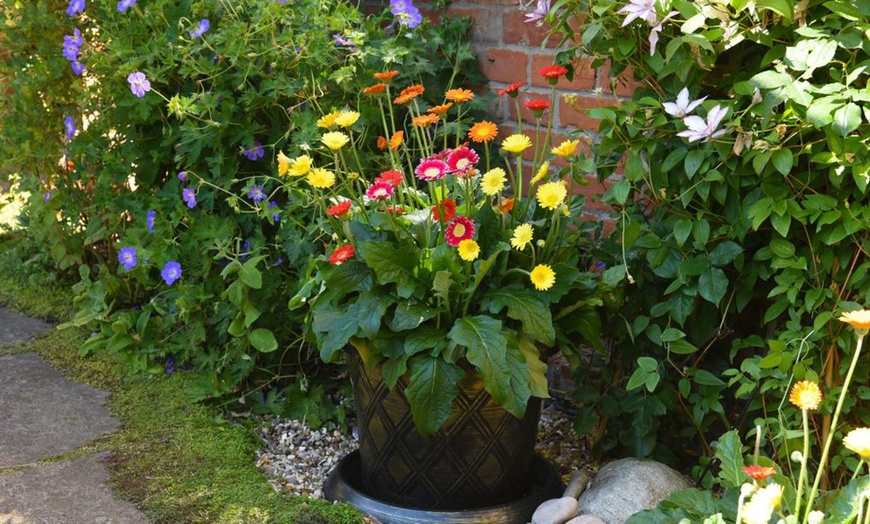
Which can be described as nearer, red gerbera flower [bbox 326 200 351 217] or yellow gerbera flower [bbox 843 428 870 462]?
yellow gerbera flower [bbox 843 428 870 462]

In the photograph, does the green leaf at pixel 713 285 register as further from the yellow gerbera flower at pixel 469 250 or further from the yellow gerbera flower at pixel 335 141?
the yellow gerbera flower at pixel 335 141

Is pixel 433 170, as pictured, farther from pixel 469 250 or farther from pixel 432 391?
→ pixel 432 391

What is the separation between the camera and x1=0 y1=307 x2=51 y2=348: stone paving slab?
3.50m

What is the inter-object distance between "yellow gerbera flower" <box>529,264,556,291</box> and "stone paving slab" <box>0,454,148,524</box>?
1.06 metres

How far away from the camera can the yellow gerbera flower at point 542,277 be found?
2174 mm

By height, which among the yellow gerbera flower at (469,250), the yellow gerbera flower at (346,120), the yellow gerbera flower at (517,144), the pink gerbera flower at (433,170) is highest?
the yellow gerbera flower at (346,120)

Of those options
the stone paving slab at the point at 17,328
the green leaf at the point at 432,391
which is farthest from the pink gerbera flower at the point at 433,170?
the stone paving slab at the point at 17,328

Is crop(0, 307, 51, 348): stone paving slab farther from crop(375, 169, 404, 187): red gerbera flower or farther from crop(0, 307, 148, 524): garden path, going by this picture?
crop(375, 169, 404, 187): red gerbera flower

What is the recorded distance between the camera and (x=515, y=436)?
237 centimetres

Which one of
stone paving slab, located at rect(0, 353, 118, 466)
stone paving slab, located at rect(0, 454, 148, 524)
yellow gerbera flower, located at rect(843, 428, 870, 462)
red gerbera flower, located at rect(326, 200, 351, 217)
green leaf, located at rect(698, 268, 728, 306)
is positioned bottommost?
stone paving slab, located at rect(0, 353, 118, 466)

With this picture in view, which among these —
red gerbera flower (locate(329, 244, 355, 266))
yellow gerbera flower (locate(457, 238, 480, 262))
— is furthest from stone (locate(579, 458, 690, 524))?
red gerbera flower (locate(329, 244, 355, 266))

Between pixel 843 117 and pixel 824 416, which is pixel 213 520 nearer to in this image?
pixel 824 416

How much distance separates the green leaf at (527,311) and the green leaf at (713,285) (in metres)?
0.36

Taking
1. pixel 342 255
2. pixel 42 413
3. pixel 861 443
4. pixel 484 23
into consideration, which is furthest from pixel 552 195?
pixel 42 413
